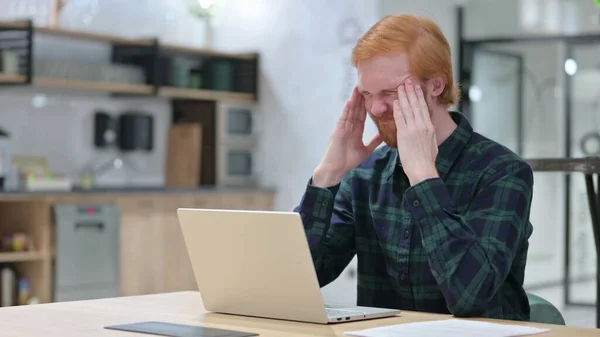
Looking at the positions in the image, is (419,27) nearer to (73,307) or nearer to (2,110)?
(73,307)

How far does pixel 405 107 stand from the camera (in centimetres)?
203

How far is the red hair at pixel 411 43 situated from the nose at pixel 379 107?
3.6 inches

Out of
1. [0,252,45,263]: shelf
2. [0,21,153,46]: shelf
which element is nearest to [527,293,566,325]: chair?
[0,252,45,263]: shelf

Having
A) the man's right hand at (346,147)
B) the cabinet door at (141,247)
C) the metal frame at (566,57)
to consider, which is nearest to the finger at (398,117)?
the man's right hand at (346,147)

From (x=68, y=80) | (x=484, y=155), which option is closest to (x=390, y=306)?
(x=484, y=155)

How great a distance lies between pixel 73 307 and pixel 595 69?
595 cm

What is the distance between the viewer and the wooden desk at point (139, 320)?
1.59 meters

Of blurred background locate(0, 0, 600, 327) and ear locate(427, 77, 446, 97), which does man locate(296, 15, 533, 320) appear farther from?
blurred background locate(0, 0, 600, 327)

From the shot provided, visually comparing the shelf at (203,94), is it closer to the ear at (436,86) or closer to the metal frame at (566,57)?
the metal frame at (566,57)

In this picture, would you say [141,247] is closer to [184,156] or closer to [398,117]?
[184,156]

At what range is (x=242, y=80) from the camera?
8.16m

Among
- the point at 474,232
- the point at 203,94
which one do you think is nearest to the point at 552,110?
the point at 203,94

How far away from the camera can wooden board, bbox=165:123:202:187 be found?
7734 millimetres

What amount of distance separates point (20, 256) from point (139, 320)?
14.8 ft
